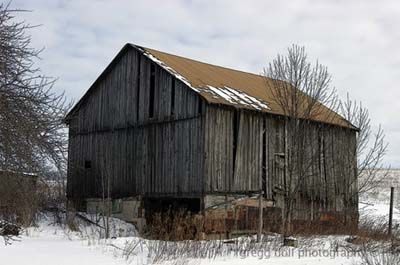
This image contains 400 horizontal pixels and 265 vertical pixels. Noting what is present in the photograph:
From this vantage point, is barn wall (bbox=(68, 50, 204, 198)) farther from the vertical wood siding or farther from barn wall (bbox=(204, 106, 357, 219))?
barn wall (bbox=(204, 106, 357, 219))

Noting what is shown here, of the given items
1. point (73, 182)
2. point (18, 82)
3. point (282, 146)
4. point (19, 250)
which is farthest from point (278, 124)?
point (18, 82)

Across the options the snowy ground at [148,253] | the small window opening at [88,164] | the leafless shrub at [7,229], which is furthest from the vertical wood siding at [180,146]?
the leafless shrub at [7,229]

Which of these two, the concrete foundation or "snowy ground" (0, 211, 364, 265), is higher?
the concrete foundation

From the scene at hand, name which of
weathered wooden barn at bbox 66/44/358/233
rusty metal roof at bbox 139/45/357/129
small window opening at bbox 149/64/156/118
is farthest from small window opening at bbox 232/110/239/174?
small window opening at bbox 149/64/156/118

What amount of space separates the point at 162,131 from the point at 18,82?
17.6 m

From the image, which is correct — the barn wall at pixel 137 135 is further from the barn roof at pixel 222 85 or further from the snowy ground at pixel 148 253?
the snowy ground at pixel 148 253

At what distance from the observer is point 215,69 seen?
30000 mm

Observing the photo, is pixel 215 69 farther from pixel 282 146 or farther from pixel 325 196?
pixel 325 196

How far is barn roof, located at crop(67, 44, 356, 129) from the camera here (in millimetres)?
23625

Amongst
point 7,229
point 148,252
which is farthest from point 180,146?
point 7,229

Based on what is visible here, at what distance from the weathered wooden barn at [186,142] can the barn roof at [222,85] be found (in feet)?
0.31

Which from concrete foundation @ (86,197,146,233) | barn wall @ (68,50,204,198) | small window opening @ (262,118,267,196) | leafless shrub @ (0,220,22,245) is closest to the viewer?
leafless shrub @ (0,220,22,245)

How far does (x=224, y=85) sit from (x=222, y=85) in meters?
0.21

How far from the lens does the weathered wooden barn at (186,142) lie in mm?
23141
